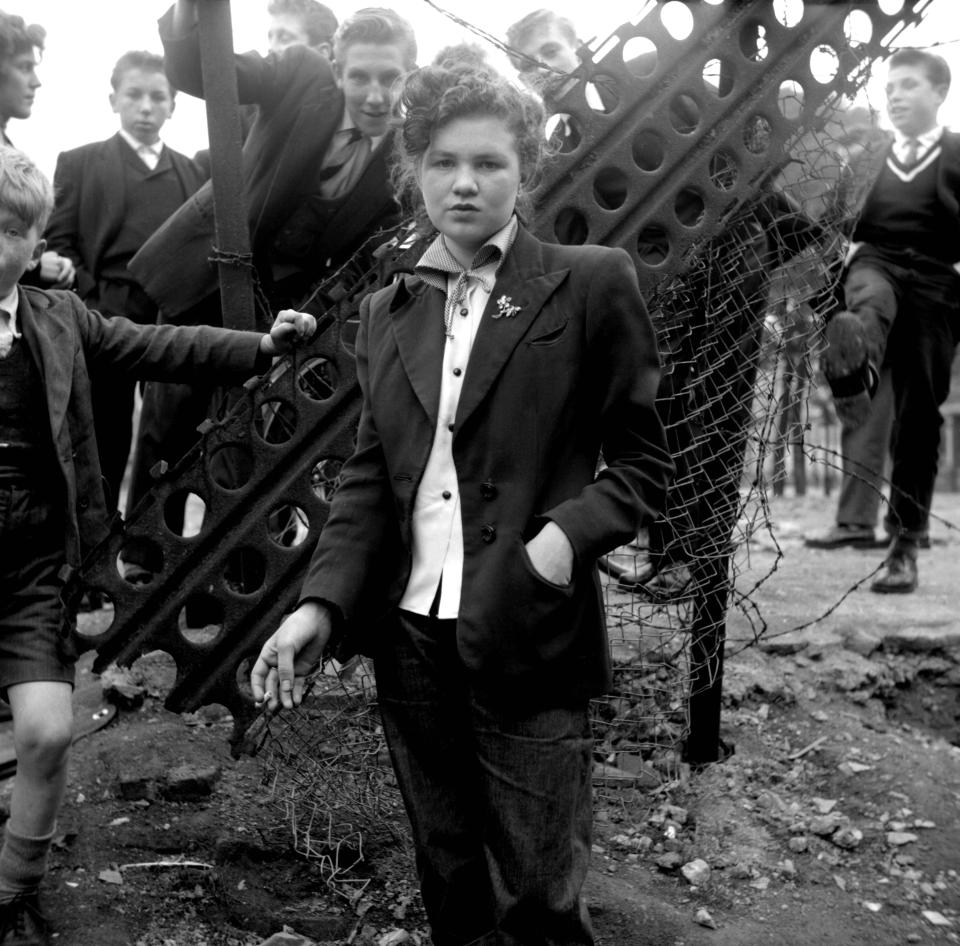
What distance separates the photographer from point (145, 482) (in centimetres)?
457

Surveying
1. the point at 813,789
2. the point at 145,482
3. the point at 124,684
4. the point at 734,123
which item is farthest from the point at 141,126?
the point at 813,789

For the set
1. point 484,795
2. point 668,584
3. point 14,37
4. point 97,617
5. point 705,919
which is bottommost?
point 705,919

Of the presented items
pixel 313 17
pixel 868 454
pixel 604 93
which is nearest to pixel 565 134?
pixel 604 93

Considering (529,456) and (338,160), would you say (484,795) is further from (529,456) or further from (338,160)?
(338,160)

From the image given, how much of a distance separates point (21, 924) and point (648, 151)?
7.86ft

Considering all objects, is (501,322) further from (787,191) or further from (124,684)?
(124,684)

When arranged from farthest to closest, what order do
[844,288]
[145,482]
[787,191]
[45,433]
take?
1. [844,288]
2. [145,482]
3. [787,191]
4. [45,433]

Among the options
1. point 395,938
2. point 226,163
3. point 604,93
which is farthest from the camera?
point 226,163

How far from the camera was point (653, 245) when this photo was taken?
9.61ft

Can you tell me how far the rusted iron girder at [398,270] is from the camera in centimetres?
275

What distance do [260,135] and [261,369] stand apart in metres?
1.08

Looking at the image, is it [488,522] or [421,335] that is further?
[421,335]

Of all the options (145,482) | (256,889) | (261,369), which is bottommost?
(256,889)

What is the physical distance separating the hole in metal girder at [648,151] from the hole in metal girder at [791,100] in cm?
33
